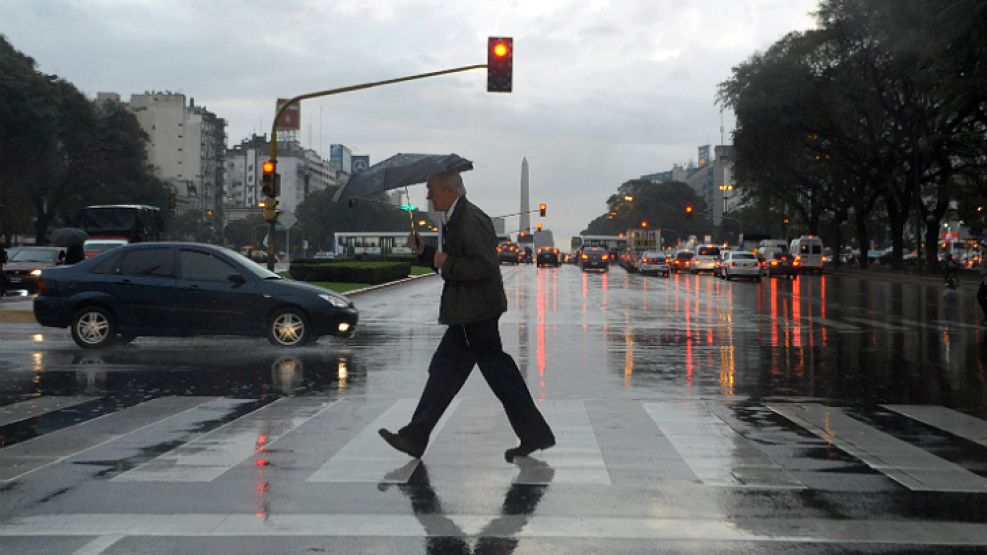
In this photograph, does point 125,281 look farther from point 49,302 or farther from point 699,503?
point 699,503

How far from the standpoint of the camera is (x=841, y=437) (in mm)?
7836

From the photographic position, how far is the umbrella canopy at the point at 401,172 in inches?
277

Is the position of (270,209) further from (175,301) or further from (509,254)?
(509,254)

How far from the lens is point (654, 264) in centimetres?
6175

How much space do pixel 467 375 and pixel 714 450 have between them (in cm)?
181

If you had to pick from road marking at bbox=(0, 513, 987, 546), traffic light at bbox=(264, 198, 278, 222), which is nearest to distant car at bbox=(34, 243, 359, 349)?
road marking at bbox=(0, 513, 987, 546)

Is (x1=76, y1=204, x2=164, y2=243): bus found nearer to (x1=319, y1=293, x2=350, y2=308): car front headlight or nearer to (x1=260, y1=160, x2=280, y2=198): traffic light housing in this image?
(x1=260, y1=160, x2=280, y2=198): traffic light housing

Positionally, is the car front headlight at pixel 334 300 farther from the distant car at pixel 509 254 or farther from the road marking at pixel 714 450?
the distant car at pixel 509 254

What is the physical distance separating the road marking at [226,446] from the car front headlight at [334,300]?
18.0 feet

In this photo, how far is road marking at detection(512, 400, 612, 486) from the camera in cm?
631

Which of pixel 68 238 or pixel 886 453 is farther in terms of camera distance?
pixel 68 238

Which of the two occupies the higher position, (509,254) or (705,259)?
(509,254)

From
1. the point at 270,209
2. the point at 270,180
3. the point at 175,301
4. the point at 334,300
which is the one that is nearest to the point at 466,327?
the point at 334,300

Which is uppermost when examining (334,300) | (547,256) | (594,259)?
(547,256)
